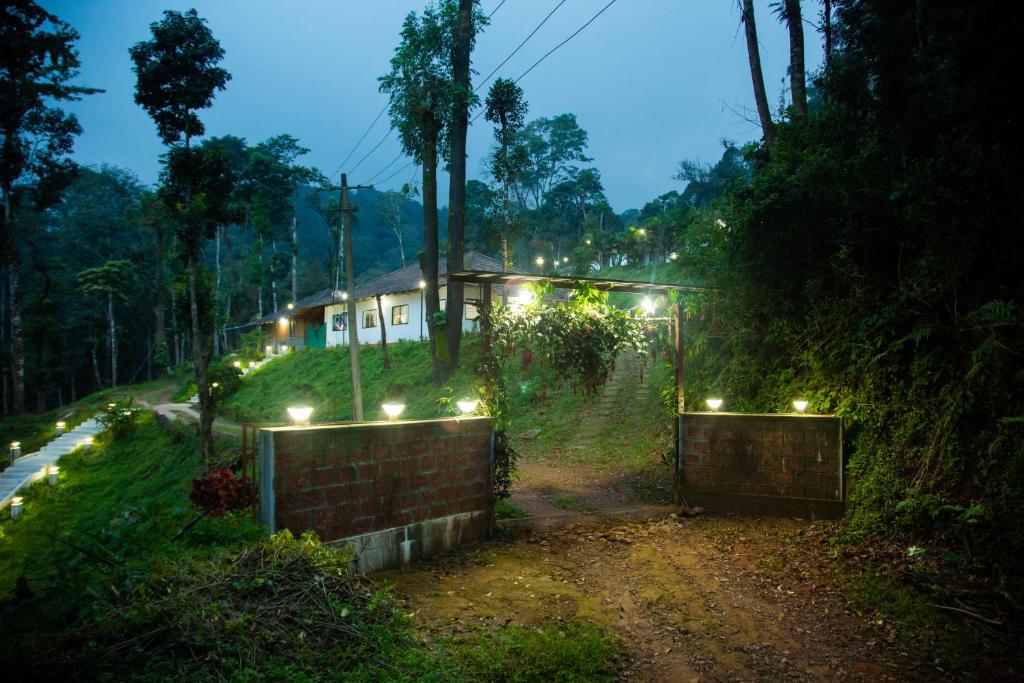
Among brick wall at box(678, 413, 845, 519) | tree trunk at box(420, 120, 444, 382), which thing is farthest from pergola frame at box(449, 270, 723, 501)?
tree trunk at box(420, 120, 444, 382)

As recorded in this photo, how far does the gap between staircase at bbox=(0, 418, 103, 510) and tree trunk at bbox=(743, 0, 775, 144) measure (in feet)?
76.5

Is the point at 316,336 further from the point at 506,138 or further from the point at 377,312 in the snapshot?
the point at 506,138

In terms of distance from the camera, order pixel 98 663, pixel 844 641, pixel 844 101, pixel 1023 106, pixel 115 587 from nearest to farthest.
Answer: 1. pixel 98 663
2. pixel 115 587
3. pixel 844 641
4. pixel 1023 106
5. pixel 844 101

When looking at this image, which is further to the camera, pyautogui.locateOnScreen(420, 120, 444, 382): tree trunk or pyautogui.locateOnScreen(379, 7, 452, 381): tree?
pyautogui.locateOnScreen(420, 120, 444, 382): tree trunk

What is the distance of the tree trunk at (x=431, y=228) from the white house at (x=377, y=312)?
3703 millimetres

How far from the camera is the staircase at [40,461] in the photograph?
16.4 metres

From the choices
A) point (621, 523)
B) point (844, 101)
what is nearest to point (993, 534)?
point (621, 523)

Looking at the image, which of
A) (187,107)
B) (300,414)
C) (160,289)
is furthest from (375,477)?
(160,289)

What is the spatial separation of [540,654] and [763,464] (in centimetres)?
449

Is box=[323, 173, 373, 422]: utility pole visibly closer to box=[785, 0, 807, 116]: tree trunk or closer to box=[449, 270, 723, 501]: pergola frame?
box=[449, 270, 723, 501]: pergola frame

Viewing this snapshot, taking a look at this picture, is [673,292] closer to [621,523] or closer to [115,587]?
[621,523]

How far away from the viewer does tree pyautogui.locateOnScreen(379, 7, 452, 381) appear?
49.2ft

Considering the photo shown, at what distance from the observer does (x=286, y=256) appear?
42.3m

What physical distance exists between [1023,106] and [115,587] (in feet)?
31.0
